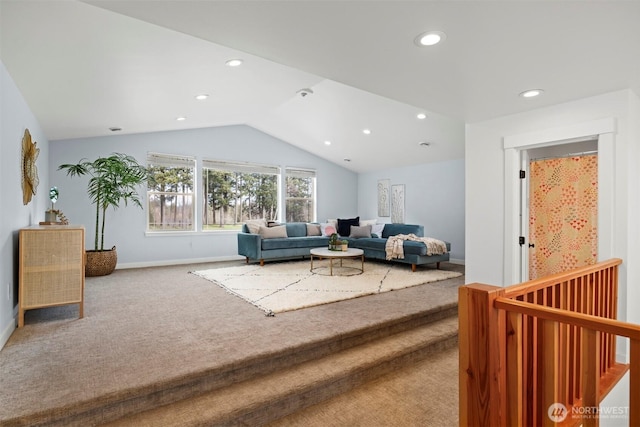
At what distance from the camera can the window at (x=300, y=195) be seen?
26.5 ft

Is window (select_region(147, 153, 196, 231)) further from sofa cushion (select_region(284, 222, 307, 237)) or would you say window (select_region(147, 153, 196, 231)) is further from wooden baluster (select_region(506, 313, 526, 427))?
wooden baluster (select_region(506, 313, 526, 427))

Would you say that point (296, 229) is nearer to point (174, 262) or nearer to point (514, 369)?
point (174, 262)

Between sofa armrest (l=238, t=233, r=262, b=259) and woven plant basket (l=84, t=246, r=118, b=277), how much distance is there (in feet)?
6.96

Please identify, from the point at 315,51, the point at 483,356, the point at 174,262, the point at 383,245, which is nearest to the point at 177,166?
the point at 174,262

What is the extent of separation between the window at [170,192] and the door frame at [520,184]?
5.54m

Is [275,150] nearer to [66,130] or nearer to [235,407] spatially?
[66,130]

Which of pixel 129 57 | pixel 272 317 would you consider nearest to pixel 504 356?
pixel 272 317

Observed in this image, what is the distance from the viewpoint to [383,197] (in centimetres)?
823

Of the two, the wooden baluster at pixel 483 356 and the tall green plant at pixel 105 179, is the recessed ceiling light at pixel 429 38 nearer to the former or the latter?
the wooden baluster at pixel 483 356

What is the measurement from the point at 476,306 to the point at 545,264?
2426mm

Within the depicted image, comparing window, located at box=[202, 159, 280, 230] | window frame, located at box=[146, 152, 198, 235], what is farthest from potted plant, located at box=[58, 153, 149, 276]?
window, located at box=[202, 159, 280, 230]

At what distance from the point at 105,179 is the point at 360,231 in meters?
4.65

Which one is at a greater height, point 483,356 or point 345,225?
point 345,225

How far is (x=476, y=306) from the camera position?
57.4 inches
